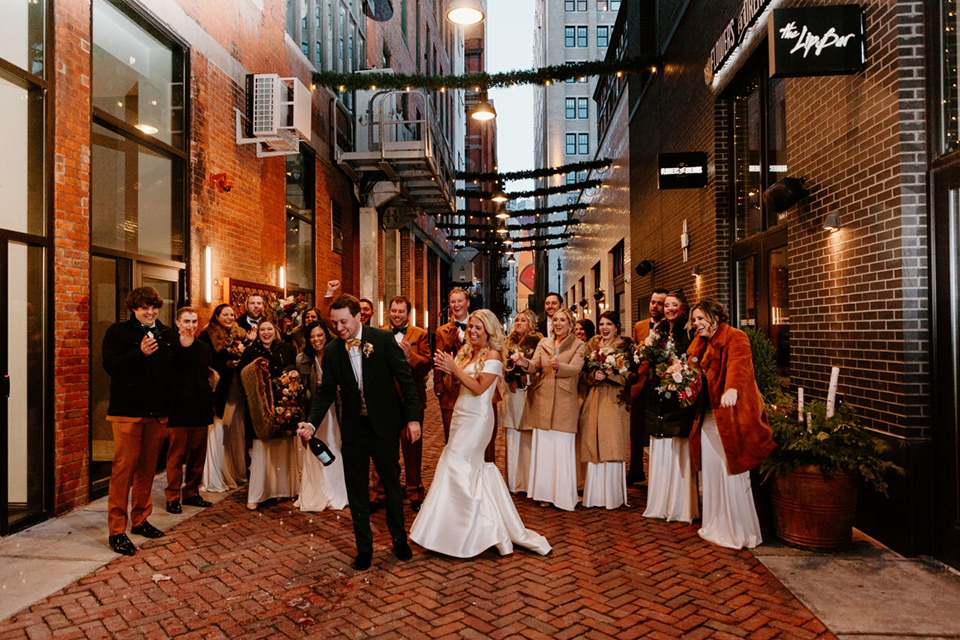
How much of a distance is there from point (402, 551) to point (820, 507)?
325cm

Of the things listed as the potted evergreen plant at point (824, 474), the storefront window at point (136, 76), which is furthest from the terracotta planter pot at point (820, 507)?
the storefront window at point (136, 76)

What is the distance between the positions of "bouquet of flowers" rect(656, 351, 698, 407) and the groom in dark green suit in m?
2.22

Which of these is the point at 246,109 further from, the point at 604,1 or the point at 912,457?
the point at 604,1

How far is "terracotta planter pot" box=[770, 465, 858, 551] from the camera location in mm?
5055

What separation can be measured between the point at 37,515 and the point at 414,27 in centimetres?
2173

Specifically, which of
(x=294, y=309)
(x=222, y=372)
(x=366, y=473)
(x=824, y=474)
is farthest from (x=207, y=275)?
(x=824, y=474)

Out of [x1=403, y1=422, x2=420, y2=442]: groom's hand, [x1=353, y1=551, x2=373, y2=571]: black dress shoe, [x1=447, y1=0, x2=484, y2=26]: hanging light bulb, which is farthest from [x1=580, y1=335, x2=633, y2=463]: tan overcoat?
[x1=447, y1=0, x2=484, y2=26]: hanging light bulb

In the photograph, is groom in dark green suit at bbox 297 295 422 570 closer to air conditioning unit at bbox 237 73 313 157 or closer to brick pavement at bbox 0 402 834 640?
brick pavement at bbox 0 402 834 640

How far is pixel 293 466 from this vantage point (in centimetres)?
705

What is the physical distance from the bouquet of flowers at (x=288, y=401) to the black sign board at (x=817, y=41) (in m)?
5.34

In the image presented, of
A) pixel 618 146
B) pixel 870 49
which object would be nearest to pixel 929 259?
pixel 870 49

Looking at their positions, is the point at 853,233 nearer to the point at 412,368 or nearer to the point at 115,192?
the point at 412,368

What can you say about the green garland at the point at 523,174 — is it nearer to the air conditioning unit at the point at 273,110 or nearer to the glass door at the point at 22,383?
the air conditioning unit at the point at 273,110

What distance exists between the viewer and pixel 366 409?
16.4 feet
